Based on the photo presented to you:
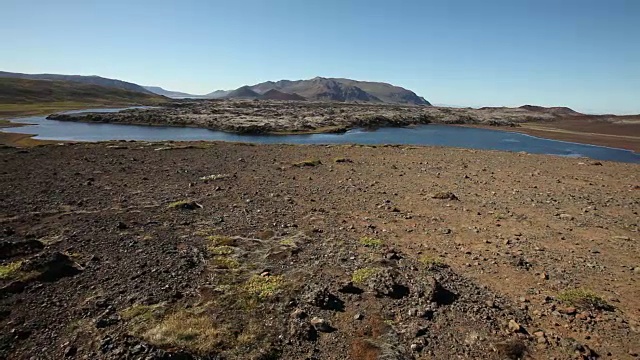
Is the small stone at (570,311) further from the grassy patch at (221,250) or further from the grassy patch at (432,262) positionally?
the grassy patch at (221,250)

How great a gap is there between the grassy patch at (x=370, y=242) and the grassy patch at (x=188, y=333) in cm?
704

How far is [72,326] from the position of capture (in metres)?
9.19

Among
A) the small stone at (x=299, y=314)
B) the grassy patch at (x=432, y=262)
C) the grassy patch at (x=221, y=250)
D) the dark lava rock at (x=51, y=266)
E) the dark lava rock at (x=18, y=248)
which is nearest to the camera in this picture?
the small stone at (x=299, y=314)

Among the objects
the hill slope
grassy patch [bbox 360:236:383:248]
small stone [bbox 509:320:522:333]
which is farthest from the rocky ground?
the hill slope

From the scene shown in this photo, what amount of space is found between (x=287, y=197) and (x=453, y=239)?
977 cm

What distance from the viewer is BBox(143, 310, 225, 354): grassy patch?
28.1ft

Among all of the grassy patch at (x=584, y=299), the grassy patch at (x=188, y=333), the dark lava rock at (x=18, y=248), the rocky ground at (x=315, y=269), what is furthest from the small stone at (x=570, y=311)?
the dark lava rock at (x=18, y=248)

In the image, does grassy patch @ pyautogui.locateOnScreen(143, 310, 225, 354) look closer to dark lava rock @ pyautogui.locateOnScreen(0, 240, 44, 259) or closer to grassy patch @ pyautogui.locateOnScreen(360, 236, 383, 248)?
grassy patch @ pyautogui.locateOnScreen(360, 236, 383, 248)

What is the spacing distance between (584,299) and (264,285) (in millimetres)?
9133

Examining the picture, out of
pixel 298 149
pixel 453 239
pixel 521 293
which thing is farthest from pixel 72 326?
pixel 298 149

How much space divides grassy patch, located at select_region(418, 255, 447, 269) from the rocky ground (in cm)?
8

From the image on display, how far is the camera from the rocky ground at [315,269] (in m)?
8.97

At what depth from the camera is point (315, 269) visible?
12602 millimetres

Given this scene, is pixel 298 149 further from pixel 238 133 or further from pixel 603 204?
pixel 238 133
